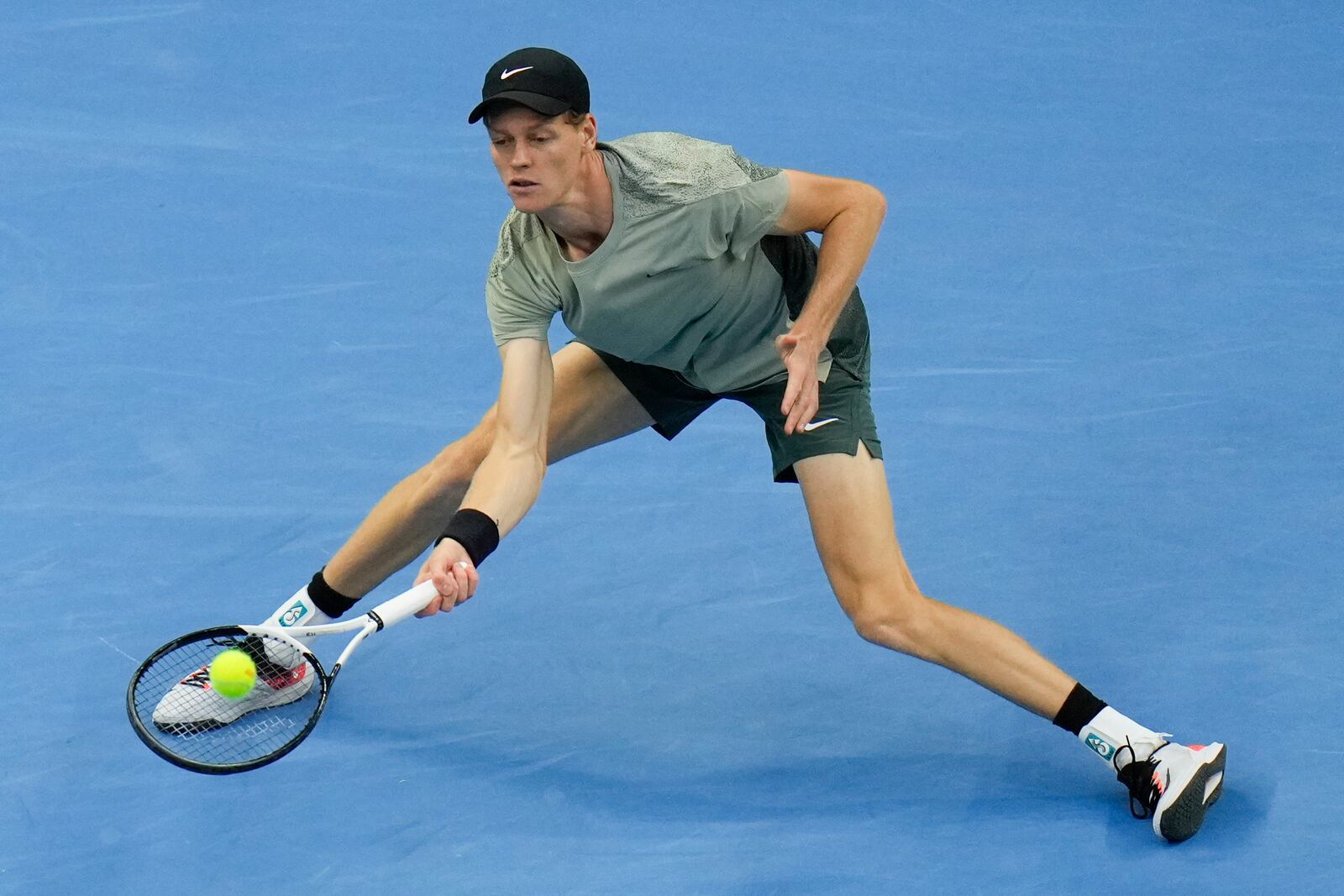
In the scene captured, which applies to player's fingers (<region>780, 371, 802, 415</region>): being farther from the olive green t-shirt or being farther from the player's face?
the player's face

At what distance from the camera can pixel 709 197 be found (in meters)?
3.78

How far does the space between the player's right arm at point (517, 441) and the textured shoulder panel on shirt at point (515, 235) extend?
0.19 meters

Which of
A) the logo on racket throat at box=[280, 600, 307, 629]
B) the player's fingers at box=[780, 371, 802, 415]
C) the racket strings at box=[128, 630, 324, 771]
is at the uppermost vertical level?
the player's fingers at box=[780, 371, 802, 415]

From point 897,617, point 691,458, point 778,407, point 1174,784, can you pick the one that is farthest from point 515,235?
point 1174,784

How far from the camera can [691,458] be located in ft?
17.6

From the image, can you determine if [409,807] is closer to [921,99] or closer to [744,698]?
[744,698]

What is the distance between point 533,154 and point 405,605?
3.18ft

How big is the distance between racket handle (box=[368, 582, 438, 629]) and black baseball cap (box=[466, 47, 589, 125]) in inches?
37.6

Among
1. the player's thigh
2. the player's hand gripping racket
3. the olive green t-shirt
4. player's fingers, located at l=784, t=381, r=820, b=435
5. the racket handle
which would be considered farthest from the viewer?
the player's thigh

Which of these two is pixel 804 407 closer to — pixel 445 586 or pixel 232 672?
pixel 445 586

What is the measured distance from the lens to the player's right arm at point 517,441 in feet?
12.5

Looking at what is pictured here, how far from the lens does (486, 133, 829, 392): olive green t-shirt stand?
3787 mm

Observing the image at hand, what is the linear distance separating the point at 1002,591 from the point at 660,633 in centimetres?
96

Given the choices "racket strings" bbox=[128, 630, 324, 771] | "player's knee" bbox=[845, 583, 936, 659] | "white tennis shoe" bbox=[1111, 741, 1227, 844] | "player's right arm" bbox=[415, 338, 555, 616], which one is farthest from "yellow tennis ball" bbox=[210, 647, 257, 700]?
"white tennis shoe" bbox=[1111, 741, 1227, 844]
